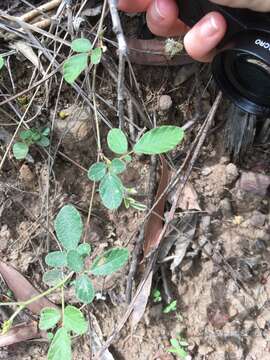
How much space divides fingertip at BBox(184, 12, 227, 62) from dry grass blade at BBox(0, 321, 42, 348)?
0.80m

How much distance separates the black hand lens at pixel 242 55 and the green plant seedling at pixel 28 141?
1.60 ft

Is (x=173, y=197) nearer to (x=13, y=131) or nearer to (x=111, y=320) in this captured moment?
(x=111, y=320)

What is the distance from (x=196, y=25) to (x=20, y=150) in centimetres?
60

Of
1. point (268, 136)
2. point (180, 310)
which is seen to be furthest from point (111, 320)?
point (268, 136)

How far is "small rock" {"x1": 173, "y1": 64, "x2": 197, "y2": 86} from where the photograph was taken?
169 cm

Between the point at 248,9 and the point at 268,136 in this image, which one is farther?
the point at 268,136

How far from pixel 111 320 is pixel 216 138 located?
0.58 meters

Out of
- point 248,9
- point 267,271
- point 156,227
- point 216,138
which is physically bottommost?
point 267,271

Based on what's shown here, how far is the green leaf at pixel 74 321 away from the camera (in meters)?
1.27

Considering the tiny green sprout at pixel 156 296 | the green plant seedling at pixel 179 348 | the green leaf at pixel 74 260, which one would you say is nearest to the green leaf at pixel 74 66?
the green leaf at pixel 74 260

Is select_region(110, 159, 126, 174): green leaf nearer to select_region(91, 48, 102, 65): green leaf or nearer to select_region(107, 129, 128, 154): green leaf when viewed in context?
select_region(107, 129, 128, 154): green leaf

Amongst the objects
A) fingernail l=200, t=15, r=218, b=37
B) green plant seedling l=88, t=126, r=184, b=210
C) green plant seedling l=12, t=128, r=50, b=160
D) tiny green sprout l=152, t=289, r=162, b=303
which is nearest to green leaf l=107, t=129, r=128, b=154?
green plant seedling l=88, t=126, r=184, b=210

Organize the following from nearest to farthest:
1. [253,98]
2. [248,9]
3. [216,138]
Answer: [248,9] → [253,98] → [216,138]

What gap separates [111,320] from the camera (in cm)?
163
